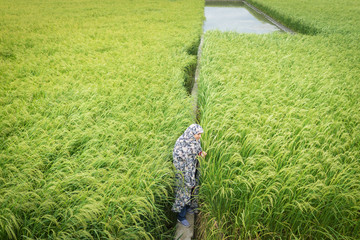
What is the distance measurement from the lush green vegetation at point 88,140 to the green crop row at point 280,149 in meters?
0.68

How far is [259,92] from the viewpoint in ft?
17.3

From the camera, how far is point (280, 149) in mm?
3311

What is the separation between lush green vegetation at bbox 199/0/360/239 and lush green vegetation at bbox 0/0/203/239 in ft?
2.40

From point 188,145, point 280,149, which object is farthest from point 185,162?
point 280,149

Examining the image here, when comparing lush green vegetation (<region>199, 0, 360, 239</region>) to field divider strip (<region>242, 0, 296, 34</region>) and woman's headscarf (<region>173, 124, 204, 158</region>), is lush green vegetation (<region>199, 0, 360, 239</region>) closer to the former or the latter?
woman's headscarf (<region>173, 124, 204, 158</region>)

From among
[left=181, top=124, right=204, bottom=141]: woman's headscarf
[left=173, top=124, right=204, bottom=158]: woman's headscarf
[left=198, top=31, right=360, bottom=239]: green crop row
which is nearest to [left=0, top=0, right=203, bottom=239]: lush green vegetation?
[left=173, top=124, right=204, bottom=158]: woman's headscarf

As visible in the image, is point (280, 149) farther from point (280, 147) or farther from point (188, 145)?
point (188, 145)

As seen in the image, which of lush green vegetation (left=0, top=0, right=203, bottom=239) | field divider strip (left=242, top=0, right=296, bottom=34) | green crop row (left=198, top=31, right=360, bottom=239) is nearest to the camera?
lush green vegetation (left=0, top=0, right=203, bottom=239)

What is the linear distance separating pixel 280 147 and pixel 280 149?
1.10ft

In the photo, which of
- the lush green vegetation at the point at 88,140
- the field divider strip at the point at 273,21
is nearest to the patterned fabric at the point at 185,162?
the lush green vegetation at the point at 88,140

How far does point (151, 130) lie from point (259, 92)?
2.88m

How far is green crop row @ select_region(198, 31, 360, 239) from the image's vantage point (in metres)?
2.70

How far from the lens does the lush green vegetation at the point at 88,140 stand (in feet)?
7.75

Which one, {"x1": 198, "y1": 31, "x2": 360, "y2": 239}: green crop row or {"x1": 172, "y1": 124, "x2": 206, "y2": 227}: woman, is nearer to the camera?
{"x1": 198, "y1": 31, "x2": 360, "y2": 239}: green crop row
